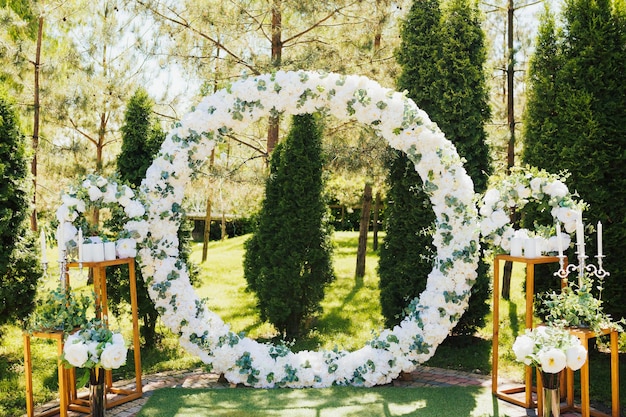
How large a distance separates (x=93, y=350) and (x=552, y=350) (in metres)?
3.23

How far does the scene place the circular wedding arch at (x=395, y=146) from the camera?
5359mm

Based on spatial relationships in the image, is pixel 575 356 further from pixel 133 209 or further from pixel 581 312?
pixel 133 209

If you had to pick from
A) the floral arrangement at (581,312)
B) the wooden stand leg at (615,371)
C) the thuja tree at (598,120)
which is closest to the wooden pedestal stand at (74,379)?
the floral arrangement at (581,312)

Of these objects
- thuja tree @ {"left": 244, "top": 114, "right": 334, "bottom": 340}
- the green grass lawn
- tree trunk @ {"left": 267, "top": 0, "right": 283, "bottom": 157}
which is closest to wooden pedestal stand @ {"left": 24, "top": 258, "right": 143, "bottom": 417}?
the green grass lawn

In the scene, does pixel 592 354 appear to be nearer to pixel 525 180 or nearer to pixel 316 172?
pixel 525 180

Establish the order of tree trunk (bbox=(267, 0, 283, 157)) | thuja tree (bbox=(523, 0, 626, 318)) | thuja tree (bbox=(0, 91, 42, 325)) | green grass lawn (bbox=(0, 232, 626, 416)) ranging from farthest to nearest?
tree trunk (bbox=(267, 0, 283, 157)) < thuja tree (bbox=(0, 91, 42, 325)) < thuja tree (bbox=(523, 0, 626, 318)) < green grass lawn (bbox=(0, 232, 626, 416))

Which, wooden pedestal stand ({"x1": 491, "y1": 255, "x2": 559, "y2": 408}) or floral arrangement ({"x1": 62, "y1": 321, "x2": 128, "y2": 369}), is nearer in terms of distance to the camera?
floral arrangement ({"x1": 62, "y1": 321, "x2": 128, "y2": 369})

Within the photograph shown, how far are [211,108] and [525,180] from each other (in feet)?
9.75

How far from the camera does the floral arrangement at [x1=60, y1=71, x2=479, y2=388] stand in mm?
5359

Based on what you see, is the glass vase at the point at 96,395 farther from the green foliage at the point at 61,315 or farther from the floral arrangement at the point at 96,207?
the floral arrangement at the point at 96,207

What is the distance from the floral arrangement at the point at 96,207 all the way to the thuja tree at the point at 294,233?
6.73ft

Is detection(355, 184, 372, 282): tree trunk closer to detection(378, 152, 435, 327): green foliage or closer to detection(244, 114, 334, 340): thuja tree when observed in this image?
detection(244, 114, 334, 340): thuja tree

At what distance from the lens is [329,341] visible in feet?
24.1

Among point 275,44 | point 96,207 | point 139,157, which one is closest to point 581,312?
point 96,207
